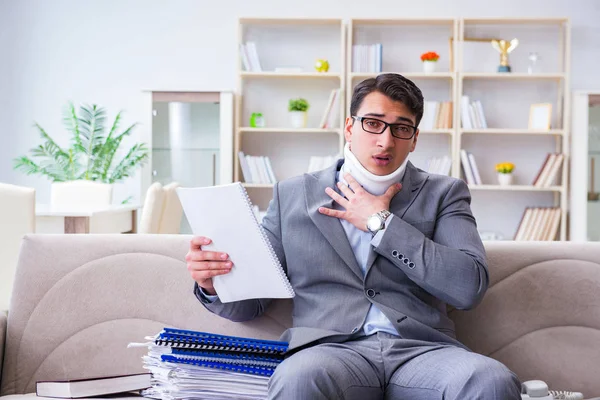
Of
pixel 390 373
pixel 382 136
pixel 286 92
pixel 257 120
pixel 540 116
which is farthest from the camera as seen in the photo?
pixel 286 92

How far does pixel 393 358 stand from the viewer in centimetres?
157

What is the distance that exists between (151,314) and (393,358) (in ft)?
2.06

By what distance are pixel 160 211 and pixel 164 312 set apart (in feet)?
7.31

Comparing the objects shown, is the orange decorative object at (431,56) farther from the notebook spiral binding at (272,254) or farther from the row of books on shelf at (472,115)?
the notebook spiral binding at (272,254)

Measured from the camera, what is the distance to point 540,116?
5562 millimetres

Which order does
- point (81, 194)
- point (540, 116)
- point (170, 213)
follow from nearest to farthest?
1. point (170, 213)
2. point (81, 194)
3. point (540, 116)

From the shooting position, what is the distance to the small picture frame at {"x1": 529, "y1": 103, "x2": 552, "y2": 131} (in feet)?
18.1

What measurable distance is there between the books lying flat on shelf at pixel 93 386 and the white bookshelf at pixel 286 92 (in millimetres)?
4093

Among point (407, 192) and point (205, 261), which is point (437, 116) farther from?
point (205, 261)

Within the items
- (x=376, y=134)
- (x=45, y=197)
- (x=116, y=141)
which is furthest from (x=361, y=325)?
(x=45, y=197)

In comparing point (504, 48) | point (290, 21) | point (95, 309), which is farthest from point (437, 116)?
point (95, 309)

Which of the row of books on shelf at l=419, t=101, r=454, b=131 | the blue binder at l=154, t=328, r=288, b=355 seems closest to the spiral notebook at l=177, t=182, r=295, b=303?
the blue binder at l=154, t=328, r=288, b=355

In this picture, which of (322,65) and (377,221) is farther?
(322,65)

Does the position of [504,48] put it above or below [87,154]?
above
